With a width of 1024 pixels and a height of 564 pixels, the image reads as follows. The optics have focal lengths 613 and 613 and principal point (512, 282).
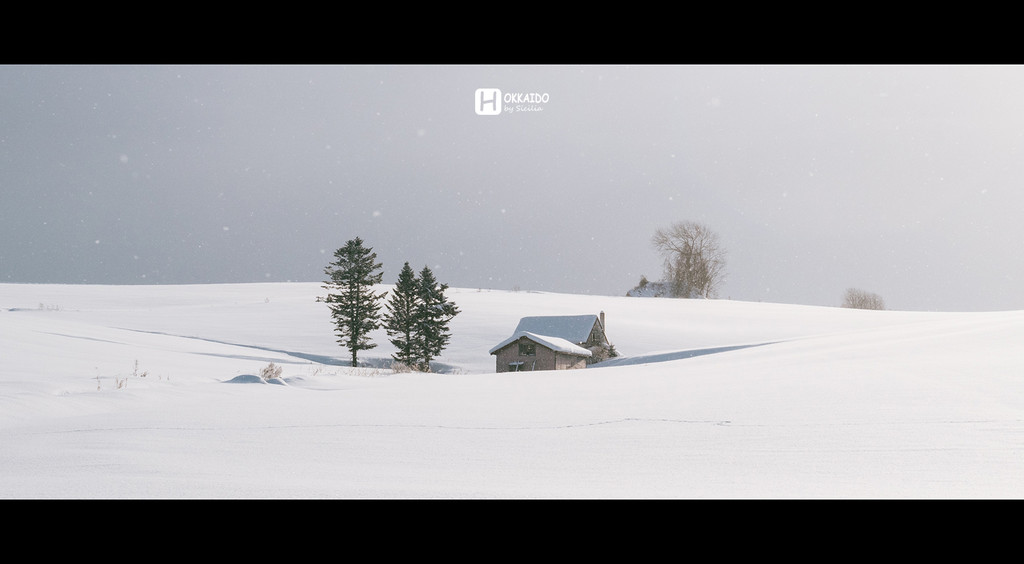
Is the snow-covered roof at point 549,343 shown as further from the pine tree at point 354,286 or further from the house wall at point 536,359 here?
the pine tree at point 354,286

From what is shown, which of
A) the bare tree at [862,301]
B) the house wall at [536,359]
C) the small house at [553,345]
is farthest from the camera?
the bare tree at [862,301]

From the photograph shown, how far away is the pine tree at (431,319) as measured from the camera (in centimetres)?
4019

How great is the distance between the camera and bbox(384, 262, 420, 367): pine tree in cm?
4073

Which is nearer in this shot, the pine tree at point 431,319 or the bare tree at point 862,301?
the pine tree at point 431,319

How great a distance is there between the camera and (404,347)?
131 feet

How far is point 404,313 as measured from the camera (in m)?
42.4

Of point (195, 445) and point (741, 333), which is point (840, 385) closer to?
point (195, 445)

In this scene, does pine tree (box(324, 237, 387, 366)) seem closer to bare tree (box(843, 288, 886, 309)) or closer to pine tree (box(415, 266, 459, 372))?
pine tree (box(415, 266, 459, 372))

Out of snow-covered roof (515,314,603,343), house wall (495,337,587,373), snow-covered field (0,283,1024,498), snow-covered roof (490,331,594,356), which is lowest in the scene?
house wall (495,337,587,373)

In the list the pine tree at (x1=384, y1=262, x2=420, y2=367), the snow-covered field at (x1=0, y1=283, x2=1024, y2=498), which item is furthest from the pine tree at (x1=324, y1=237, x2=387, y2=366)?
the snow-covered field at (x1=0, y1=283, x2=1024, y2=498)

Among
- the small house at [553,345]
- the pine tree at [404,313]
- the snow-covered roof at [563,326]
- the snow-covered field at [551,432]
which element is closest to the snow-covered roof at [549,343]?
the small house at [553,345]

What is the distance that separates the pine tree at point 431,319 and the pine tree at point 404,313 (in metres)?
0.38
